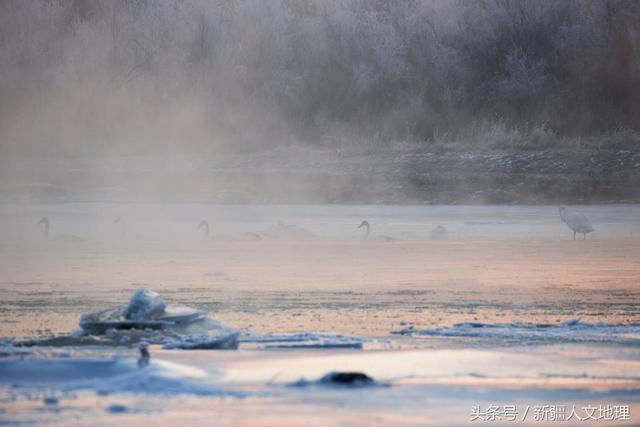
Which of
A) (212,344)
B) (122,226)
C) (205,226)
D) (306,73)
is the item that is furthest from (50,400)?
(306,73)

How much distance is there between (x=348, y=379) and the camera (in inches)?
239

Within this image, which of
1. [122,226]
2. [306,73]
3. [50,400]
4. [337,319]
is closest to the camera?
[50,400]

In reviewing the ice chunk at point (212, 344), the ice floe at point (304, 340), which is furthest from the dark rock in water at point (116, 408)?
the ice floe at point (304, 340)

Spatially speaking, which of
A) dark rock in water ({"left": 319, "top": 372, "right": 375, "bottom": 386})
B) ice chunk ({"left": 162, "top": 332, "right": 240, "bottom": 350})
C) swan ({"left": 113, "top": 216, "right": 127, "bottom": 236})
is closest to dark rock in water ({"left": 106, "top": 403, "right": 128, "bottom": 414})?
dark rock in water ({"left": 319, "top": 372, "right": 375, "bottom": 386})

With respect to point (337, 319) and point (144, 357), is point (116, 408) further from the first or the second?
point (337, 319)

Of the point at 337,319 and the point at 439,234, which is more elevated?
the point at 439,234

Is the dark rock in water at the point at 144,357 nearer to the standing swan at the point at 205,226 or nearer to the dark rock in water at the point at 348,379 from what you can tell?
the dark rock in water at the point at 348,379

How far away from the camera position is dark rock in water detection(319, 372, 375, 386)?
6039mm

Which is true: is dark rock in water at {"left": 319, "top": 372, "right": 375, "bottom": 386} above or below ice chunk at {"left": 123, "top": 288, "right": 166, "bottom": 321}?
below

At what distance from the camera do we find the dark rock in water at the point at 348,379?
6.04m

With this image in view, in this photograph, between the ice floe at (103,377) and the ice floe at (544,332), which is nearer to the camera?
the ice floe at (103,377)

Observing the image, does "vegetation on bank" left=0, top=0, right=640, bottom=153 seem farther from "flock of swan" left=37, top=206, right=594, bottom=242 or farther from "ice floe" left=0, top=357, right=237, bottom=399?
"ice floe" left=0, top=357, right=237, bottom=399

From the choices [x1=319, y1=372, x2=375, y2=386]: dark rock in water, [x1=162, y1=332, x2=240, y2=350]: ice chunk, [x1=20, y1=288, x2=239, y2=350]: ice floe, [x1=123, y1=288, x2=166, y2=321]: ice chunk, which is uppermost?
[x1=123, y1=288, x2=166, y2=321]: ice chunk

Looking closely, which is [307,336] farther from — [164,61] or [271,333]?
[164,61]
